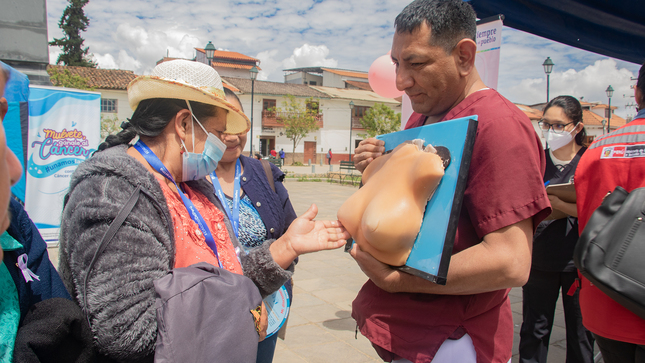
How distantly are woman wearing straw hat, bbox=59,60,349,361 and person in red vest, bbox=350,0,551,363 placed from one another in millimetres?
403

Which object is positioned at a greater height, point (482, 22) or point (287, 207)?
point (482, 22)

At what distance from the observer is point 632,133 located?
5.90 ft

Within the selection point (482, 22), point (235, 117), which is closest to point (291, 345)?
point (235, 117)

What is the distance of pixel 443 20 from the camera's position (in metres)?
1.41

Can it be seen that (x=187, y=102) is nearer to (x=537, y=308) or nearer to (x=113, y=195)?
(x=113, y=195)

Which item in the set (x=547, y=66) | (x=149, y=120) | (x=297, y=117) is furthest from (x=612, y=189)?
(x=297, y=117)

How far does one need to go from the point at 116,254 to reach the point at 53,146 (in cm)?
587

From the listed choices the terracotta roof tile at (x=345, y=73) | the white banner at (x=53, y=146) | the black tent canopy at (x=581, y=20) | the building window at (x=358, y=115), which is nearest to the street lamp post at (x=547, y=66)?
the black tent canopy at (x=581, y=20)

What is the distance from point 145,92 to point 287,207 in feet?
5.07

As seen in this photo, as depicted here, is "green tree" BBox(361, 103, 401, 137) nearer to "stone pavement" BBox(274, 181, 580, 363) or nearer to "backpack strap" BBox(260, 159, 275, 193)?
"stone pavement" BBox(274, 181, 580, 363)

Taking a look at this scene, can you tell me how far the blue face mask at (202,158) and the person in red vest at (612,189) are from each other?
1.85m

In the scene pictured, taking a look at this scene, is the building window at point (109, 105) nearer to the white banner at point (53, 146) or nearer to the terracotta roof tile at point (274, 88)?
the terracotta roof tile at point (274, 88)

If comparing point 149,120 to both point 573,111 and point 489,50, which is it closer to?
point 489,50

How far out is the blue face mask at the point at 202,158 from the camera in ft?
5.64
